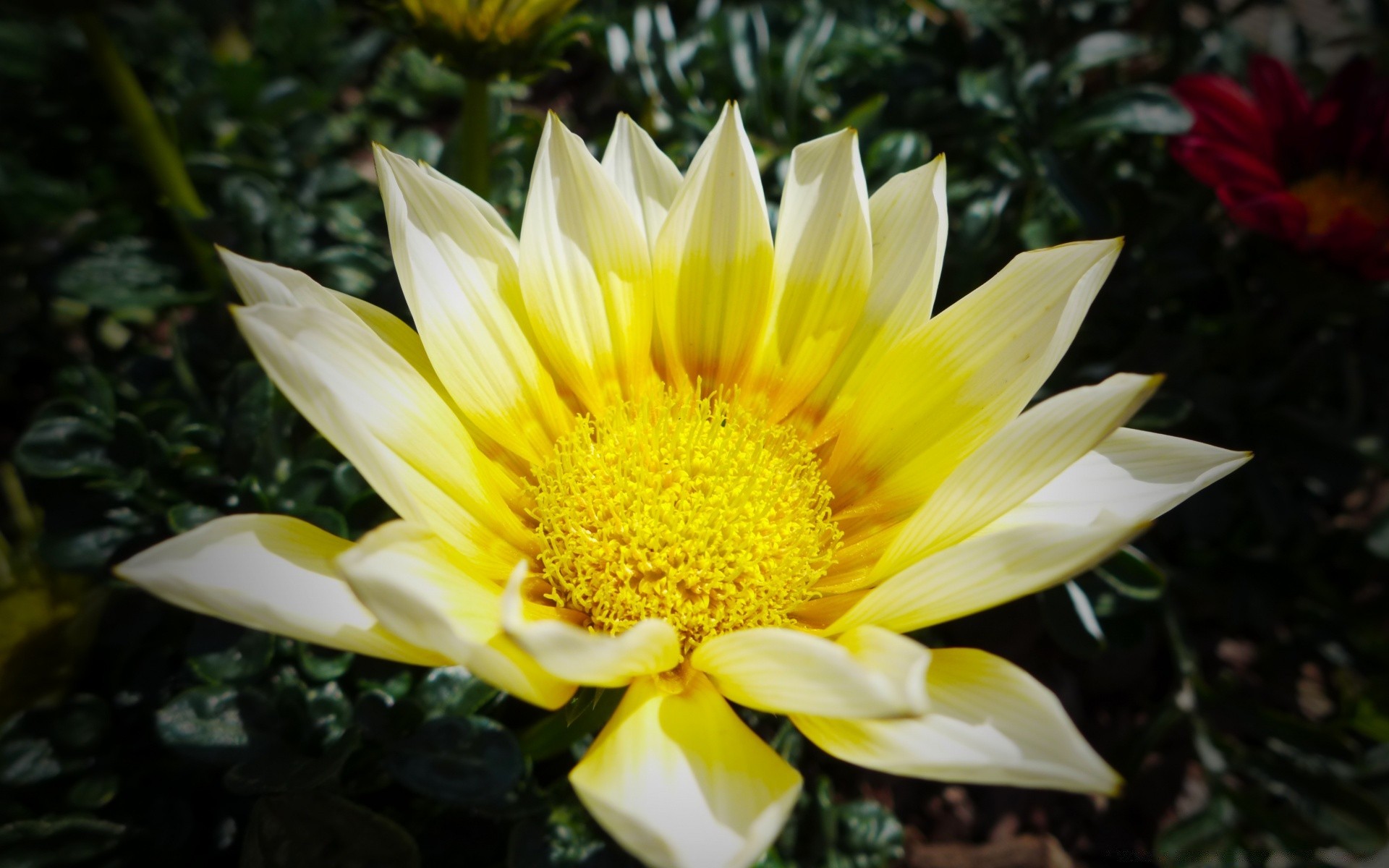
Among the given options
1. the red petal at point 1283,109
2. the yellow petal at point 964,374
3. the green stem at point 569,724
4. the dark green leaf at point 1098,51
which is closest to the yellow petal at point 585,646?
the green stem at point 569,724

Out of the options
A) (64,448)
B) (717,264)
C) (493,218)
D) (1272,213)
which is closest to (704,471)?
(717,264)

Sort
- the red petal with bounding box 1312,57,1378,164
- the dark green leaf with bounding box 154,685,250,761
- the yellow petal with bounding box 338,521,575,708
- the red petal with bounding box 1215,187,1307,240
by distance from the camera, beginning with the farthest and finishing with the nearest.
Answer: the red petal with bounding box 1312,57,1378,164 → the red petal with bounding box 1215,187,1307,240 → the dark green leaf with bounding box 154,685,250,761 → the yellow petal with bounding box 338,521,575,708

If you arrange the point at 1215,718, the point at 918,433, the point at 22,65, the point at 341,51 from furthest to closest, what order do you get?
1. the point at 341,51
2. the point at 22,65
3. the point at 1215,718
4. the point at 918,433

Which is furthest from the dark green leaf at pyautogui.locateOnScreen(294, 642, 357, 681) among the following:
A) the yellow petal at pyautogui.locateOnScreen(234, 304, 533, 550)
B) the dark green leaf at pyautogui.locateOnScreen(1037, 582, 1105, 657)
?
the dark green leaf at pyautogui.locateOnScreen(1037, 582, 1105, 657)

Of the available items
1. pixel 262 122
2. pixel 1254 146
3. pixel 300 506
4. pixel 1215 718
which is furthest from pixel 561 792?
pixel 1254 146

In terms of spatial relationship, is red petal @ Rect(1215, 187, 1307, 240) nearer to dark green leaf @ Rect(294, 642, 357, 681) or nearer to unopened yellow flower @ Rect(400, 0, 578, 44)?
unopened yellow flower @ Rect(400, 0, 578, 44)

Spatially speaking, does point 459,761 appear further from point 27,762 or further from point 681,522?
point 27,762

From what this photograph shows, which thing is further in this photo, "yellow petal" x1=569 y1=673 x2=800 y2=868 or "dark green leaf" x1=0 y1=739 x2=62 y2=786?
"dark green leaf" x1=0 y1=739 x2=62 y2=786

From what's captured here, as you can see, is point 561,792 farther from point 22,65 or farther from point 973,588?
point 22,65

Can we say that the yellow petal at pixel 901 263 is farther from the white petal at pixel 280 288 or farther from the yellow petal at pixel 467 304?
the white petal at pixel 280 288
